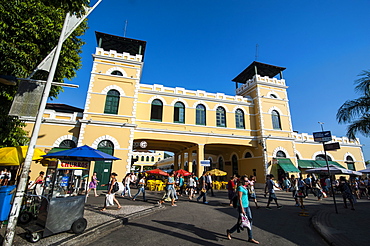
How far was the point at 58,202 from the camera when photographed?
4.80 metres

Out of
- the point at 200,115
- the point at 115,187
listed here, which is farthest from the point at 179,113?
the point at 115,187

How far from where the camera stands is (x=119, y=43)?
1905cm

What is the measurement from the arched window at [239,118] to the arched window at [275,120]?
11.4 ft

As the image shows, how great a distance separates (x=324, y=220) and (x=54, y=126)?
59.2 feet

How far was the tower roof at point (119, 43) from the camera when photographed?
703 inches

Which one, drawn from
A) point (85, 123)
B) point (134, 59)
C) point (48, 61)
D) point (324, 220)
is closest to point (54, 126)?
point (85, 123)

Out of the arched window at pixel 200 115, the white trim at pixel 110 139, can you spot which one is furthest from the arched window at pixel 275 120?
the white trim at pixel 110 139

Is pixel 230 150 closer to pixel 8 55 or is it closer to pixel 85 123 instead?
pixel 85 123

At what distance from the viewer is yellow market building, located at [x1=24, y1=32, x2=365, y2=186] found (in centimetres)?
1538

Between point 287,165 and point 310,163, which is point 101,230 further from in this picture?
point 310,163

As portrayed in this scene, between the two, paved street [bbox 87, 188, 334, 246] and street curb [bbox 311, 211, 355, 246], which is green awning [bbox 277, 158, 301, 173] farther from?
street curb [bbox 311, 211, 355, 246]

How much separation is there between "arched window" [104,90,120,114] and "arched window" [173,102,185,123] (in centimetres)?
549

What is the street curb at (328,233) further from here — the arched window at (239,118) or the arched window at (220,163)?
the arched window at (220,163)

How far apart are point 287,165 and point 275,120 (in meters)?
5.04
